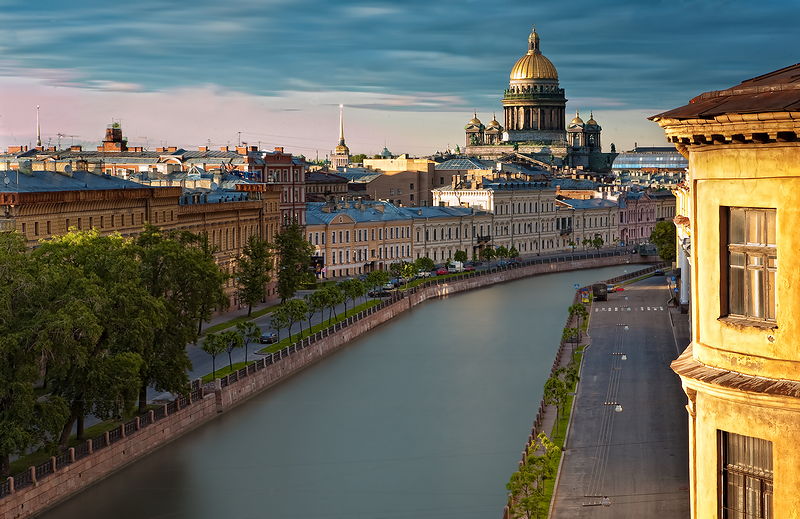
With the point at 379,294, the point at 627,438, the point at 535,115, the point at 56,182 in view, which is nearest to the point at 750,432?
the point at 627,438

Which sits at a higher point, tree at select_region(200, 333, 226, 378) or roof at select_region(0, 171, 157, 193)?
roof at select_region(0, 171, 157, 193)

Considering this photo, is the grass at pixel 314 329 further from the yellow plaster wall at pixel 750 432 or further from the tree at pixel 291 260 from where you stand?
the yellow plaster wall at pixel 750 432

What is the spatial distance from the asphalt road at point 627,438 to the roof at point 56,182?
19598 millimetres

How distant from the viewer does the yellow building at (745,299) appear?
816 cm

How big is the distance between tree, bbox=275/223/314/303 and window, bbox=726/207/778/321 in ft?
179

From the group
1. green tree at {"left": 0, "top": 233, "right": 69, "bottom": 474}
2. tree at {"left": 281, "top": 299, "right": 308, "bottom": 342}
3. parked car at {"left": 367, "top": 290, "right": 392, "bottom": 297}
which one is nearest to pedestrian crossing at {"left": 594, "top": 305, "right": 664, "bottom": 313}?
parked car at {"left": 367, "top": 290, "right": 392, "bottom": 297}

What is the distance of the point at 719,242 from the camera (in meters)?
8.59

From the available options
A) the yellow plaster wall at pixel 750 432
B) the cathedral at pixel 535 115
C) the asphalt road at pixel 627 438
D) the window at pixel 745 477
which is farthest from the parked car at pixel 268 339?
the cathedral at pixel 535 115

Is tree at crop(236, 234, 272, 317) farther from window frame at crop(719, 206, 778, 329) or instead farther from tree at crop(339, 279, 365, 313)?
window frame at crop(719, 206, 778, 329)

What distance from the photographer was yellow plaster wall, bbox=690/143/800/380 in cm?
812

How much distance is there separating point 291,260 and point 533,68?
104 m

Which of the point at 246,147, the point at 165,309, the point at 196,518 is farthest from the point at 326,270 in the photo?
the point at 196,518

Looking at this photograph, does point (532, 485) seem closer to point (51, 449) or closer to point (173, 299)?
point (51, 449)

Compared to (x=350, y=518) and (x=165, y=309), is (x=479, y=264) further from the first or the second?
(x=350, y=518)
